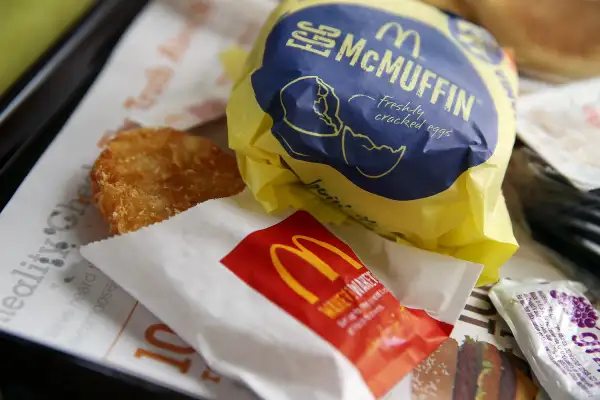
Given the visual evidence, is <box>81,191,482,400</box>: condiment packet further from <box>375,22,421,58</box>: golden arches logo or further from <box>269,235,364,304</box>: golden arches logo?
<box>375,22,421,58</box>: golden arches logo

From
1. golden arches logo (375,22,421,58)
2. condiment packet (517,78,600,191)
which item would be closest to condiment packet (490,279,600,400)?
condiment packet (517,78,600,191)

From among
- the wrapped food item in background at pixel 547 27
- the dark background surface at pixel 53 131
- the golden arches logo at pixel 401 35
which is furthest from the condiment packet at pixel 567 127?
the dark background surface at pixel 53 131

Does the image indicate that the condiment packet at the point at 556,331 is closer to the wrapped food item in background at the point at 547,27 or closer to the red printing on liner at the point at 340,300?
the red printing on liner at the point at 340,300

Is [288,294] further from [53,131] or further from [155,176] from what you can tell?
[53,131]

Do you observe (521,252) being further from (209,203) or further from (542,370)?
(209,203)

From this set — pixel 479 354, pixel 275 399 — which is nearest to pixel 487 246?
pixel 479 354
